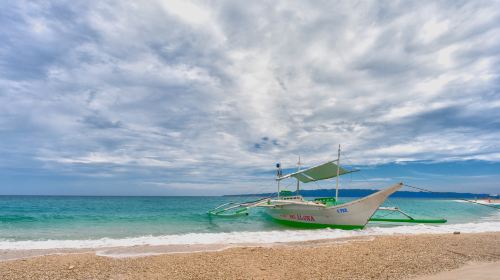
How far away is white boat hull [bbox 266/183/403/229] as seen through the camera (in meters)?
21.7

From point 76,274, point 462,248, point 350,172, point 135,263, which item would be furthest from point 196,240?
point 350,172

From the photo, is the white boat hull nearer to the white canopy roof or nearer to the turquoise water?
the turquoise water

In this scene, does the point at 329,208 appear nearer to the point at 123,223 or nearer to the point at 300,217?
the point at 300,217

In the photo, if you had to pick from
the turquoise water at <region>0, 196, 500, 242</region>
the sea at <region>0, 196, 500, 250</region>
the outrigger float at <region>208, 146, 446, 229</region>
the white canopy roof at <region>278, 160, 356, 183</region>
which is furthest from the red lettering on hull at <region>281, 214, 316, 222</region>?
the white canopy roof at <region>278, 160, 356, 183</region>

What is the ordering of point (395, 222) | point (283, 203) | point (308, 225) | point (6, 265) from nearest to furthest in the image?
point (6, 265)
point (308, 225)
point (283, 203)
point (395, 222)

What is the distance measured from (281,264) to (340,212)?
Answer: 14.0 m

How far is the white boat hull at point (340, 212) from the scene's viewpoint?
2173 centimetres

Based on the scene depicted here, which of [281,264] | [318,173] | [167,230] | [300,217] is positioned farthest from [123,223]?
[281,264]

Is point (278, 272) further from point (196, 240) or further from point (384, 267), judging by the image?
point (196, 240)

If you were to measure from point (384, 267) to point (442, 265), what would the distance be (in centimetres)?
197

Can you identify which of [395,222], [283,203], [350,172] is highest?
[350,172]

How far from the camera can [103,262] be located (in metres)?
10.5

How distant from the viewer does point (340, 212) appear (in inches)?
884

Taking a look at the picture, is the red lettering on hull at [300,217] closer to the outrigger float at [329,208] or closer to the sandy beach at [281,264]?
the outrigger float at [329,208]
